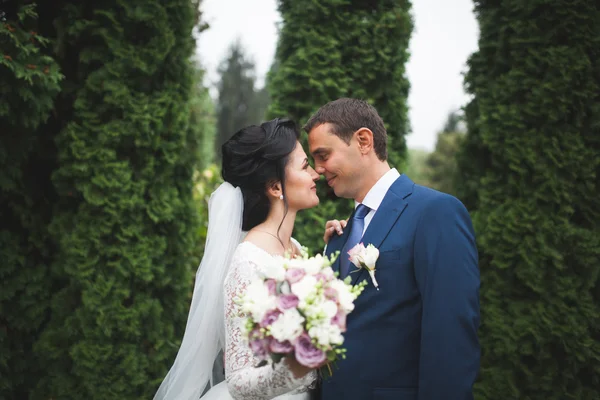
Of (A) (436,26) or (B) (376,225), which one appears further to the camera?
(A) (436,26)

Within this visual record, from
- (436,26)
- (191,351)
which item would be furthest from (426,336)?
(436,26)

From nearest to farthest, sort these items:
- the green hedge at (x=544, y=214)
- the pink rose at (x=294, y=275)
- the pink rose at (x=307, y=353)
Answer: the pink rose at (x=307, y=353)
the pink rose at (x=294, y=275)
the green hedge at (x=544, y=214)

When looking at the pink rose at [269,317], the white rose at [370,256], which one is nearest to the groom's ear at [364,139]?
the white rose at [370,256]

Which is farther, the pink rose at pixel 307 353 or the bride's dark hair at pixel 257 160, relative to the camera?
the bride's dark hair at pixel 257 160

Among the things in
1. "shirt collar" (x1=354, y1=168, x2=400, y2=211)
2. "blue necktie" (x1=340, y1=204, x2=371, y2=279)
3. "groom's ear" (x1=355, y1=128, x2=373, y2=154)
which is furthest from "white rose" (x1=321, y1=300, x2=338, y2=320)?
"groom's ear" (x1=355, y1=128, x2=373, y2=154)

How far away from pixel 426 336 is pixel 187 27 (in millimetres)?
4192

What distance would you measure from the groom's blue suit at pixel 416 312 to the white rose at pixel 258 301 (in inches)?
25.2

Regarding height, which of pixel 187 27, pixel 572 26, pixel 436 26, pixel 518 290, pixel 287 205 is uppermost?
pixel 436 26

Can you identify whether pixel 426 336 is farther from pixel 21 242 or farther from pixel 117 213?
pixel 21 242

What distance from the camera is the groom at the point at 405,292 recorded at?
2221 mm

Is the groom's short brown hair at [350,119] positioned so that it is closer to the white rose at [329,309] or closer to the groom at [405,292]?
the groom at [405,292]

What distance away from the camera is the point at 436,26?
22.1 feet

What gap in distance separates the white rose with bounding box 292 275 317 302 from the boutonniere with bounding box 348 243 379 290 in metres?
0.53

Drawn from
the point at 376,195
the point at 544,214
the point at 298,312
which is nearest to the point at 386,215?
the point at 376,195
